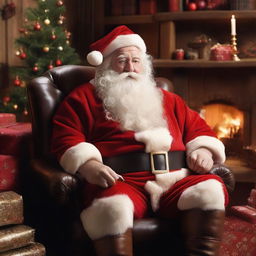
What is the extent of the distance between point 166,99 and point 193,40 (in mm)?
1854

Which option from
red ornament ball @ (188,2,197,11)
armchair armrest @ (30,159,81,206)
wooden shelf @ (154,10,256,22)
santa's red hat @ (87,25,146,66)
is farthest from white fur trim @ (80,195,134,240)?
red ornament ball @ (188,2,197,11)

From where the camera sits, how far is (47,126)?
8.72 feet

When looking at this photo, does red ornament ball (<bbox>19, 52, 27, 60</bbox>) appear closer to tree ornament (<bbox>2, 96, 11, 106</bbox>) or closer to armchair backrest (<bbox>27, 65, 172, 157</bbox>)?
tree ornament (<bbox>2, 96, 11, 106</bbox>)

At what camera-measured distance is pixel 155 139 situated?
247 centimetres

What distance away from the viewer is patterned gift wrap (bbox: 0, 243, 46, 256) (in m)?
2.36

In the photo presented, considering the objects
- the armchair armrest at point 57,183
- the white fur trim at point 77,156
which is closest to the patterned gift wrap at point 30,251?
the armchair armrest at point 57,183

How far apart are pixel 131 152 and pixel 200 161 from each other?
0.33m

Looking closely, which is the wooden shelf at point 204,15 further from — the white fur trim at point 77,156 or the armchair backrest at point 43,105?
the white fur trim at point 77,156

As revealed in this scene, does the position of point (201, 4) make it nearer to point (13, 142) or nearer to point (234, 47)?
point (234, 47)

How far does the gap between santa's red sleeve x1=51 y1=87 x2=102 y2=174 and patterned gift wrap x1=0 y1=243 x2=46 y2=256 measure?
1.32 ft

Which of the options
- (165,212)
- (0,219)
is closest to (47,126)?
(0,219)

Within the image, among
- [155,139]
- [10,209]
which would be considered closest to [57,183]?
[10,209]

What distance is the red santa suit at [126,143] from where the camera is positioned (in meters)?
2.31

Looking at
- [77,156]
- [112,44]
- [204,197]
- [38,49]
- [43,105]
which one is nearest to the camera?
[204,197]
